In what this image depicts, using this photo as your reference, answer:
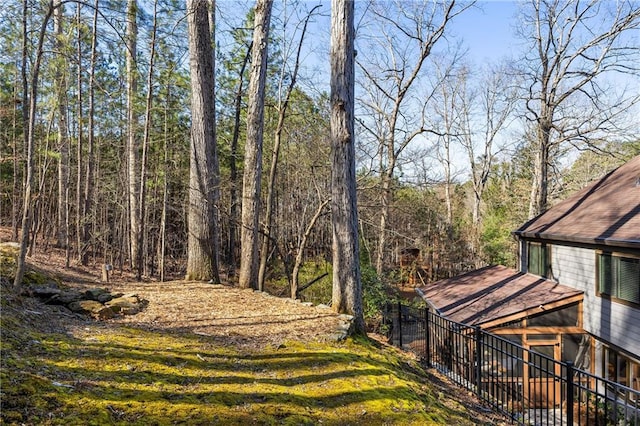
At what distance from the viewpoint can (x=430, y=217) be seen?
24.8 meters

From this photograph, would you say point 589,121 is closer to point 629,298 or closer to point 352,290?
point 629,298

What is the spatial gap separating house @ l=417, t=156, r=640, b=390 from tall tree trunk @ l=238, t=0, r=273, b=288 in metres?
5.91

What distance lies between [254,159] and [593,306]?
9428 millimetres

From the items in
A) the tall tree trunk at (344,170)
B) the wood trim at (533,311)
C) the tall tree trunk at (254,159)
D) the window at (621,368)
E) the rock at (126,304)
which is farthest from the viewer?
the wood trim at (533,311)

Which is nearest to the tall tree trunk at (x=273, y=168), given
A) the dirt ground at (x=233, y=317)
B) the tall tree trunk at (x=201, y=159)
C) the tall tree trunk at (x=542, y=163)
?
the tall tree trunk at (x=201, y=159)

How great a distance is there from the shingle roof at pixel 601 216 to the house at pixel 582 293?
0.03 metres

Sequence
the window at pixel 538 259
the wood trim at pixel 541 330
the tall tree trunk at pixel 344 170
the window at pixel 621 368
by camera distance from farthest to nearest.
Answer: the window at pixel 538 259, the wood trim at pixel 541 330, the window at pixel 621 368, the tall tree trunk at pixel 344 170

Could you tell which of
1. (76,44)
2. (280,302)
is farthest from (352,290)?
(76,44)

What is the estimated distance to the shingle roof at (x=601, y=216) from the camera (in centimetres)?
876

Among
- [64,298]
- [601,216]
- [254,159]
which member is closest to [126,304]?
[64,298]

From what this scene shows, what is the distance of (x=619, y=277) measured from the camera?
29.0 feet

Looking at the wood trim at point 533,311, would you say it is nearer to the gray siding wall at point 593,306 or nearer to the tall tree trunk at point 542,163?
the gray siding wall at point 593,306

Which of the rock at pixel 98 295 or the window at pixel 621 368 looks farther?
the window at pixel 621 368

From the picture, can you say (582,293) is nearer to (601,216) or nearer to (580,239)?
(580,239)
